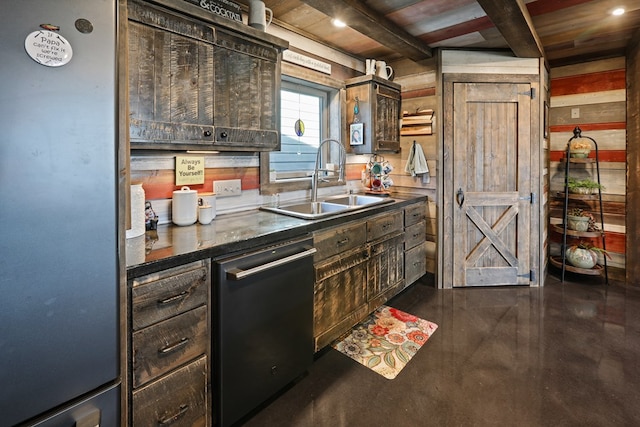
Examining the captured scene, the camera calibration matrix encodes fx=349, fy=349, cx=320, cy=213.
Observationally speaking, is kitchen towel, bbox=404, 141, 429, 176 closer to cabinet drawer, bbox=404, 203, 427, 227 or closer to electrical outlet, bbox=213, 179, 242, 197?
cabinet drawer, bbox=404, 203, 427, 227

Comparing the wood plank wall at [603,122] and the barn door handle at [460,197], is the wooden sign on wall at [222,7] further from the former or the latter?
the wood plank wall at [603,122]

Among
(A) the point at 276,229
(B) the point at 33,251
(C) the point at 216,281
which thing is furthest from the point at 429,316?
(B) the point at 33,251

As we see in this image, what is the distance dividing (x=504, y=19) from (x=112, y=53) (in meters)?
2.41

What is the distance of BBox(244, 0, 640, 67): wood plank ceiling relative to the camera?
2.32 meters

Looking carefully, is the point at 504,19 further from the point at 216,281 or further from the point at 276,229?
the point at 216,281

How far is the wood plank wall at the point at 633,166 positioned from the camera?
10.6 feet

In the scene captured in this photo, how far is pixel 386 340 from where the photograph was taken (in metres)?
2.45

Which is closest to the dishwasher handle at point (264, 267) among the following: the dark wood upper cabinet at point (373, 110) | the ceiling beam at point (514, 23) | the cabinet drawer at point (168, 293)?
→ the cabinet drawer at point (168, 293)

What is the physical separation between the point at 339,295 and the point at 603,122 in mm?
3407

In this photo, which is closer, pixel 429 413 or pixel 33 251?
pixel 33 251

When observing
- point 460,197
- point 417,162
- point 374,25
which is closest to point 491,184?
point 460,197

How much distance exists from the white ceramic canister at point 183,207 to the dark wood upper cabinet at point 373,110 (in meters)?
1.71

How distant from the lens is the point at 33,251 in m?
0.89

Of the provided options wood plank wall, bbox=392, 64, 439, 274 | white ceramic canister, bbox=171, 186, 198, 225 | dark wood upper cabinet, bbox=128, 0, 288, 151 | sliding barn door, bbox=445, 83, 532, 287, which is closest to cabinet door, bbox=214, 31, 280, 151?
dark wood upper cabinet, bbox=128, 0, 288, 151
